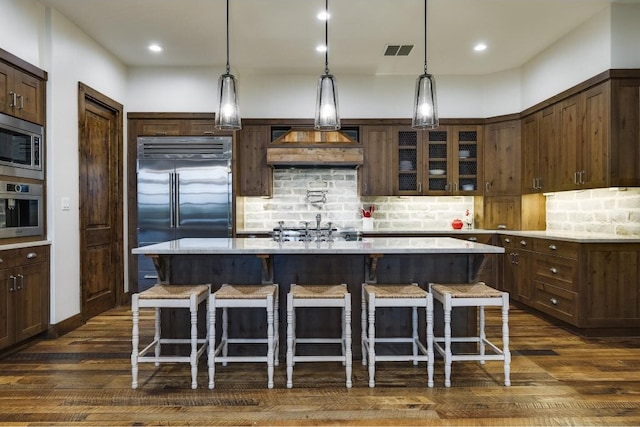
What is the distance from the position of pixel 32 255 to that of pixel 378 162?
3.99 m

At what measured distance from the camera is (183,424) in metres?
2.27

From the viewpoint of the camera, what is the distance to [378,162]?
226 inches

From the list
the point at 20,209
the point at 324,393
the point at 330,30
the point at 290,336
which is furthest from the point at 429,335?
the point at 20,209

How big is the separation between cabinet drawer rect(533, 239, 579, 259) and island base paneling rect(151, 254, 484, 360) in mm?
1301

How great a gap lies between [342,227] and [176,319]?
3.09 m

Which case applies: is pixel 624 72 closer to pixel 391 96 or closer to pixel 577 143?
pixel 577 143

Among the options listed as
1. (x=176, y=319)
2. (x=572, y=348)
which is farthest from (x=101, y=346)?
(x=572, y=348)

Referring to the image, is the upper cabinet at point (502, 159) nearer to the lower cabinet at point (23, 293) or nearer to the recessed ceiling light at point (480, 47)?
the recessed ceiling light at point (480, 47)

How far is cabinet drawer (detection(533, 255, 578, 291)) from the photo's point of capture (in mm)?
3879

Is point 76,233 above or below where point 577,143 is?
below

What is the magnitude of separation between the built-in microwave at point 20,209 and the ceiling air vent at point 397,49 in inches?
148

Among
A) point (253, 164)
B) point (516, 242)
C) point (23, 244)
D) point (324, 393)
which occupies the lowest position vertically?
point (324, 393)

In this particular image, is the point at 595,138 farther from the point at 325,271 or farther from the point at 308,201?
the point at 308,201

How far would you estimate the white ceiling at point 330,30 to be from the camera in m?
3.86
